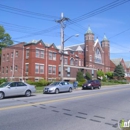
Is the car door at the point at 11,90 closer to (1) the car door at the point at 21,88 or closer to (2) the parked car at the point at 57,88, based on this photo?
(1) the car door at the point at 21,88

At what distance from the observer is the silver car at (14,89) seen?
16.7 m

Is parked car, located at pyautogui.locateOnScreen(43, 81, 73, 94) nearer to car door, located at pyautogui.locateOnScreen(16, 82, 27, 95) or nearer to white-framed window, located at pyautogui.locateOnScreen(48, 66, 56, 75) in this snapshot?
car door, located at pyautogui.locateOnScreen(16, 82, 27, 95)

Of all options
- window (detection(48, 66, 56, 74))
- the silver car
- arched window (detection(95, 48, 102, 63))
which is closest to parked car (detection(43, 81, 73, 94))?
the silver car

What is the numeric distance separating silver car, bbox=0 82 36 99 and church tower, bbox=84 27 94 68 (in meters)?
43.2

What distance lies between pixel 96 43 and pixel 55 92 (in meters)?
47.9

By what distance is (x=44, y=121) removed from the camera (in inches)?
299

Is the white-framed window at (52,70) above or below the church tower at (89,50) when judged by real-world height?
below

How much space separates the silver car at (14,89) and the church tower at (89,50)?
43.2 m

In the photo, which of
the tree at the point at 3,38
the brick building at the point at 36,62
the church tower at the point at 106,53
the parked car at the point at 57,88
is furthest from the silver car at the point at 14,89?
the church tower at the point at 106,53

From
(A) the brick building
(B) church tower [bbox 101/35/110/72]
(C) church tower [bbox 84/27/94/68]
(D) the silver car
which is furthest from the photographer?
(B) church tower [bbox 101/35/110/72]

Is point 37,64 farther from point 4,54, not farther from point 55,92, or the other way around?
point 55,92

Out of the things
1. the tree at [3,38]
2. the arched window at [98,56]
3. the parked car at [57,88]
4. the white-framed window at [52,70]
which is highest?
the tree at [3,38]

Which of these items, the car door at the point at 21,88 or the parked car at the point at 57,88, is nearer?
the car door at the point at 21,88

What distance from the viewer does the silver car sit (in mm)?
16656
